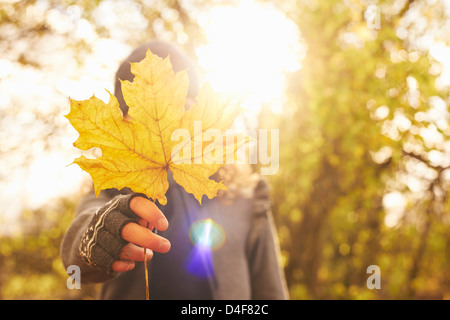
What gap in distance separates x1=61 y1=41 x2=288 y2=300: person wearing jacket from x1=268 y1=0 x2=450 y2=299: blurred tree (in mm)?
1480

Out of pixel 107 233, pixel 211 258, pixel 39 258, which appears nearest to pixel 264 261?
pixel 211 258

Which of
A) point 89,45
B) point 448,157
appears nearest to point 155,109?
point 89,45

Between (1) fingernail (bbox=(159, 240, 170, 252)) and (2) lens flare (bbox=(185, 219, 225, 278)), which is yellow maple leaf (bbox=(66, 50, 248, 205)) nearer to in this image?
(1) fingernail (bbox=(159, 240, 170, 252))

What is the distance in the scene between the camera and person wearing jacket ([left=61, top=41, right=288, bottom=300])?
3.65ft

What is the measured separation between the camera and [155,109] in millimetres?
536

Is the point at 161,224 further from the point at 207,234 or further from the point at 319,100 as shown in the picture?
the point at 319,100

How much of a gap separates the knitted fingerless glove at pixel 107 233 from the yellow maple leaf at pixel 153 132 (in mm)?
60

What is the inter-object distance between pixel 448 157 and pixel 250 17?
6.59 ft

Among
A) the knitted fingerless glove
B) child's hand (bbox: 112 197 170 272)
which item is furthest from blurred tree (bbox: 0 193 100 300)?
child's hand (bbox: 112 197 170 272)

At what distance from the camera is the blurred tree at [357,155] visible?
2.60 meters

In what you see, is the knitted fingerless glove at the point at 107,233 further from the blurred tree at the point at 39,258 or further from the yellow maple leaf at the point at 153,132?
the blurred tree at the point at 39,258

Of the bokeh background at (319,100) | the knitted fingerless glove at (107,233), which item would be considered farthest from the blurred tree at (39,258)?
the knitted fingerless glove at (107,233)

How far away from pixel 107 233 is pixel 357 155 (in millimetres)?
2766

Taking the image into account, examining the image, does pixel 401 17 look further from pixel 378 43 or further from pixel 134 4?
pixel 134 4
